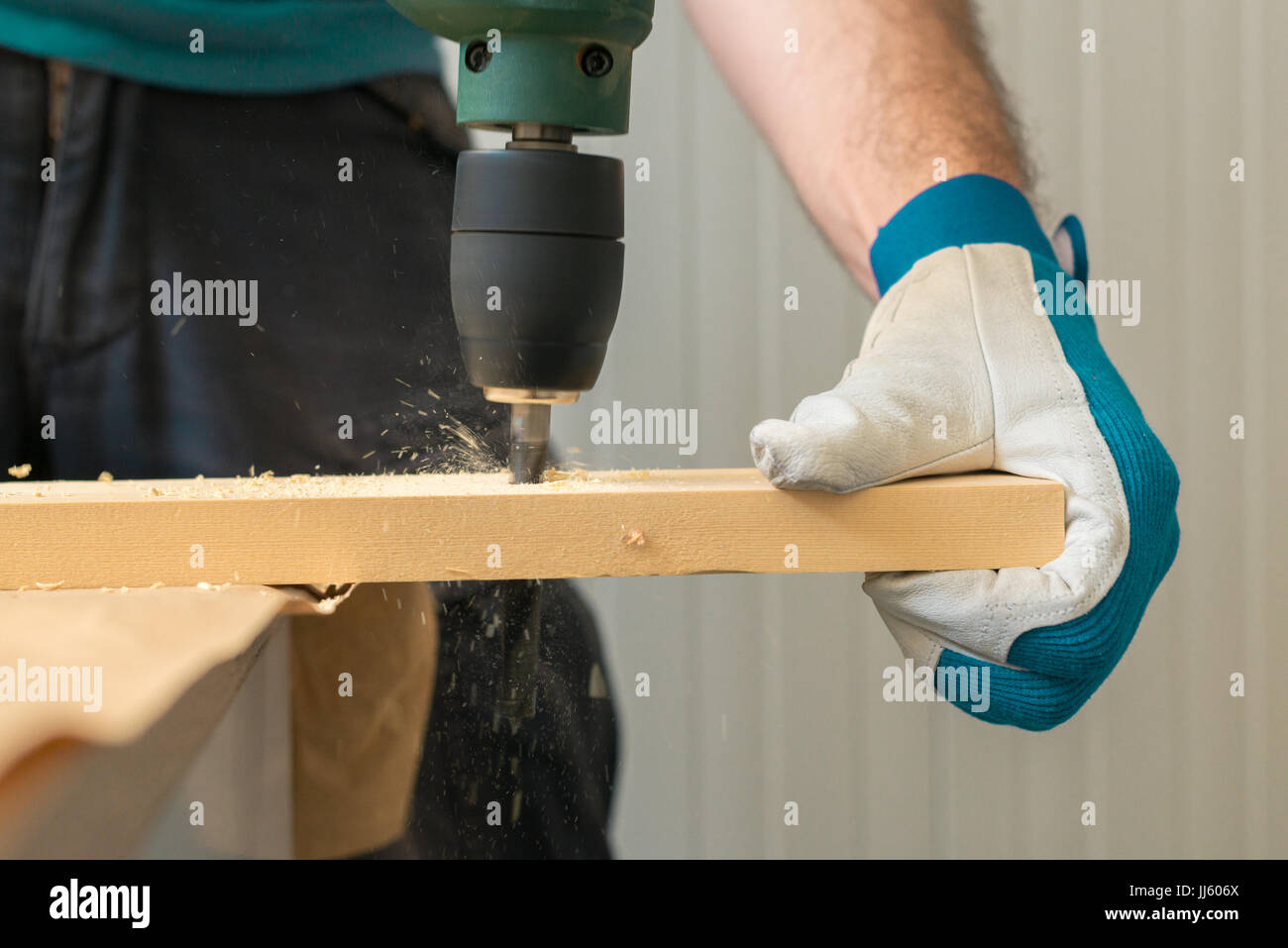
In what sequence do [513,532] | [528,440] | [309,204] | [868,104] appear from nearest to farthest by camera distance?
[513,532], [528,440], [868,104], [309,204]

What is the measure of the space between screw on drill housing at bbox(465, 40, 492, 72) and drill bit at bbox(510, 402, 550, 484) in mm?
231

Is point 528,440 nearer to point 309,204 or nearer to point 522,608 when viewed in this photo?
point 522,608

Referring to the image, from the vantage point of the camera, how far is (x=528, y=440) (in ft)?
2.54

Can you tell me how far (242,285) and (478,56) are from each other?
2.01ft

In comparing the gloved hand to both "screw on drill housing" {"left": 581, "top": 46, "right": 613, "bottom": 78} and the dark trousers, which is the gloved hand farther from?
the dark trousers

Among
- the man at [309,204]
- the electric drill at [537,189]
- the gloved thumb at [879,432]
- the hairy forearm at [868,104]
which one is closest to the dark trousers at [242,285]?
the man at [309,204]

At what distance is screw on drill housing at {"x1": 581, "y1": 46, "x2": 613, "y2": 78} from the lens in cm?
72

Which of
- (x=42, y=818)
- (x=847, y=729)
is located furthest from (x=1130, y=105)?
(x=42, y=818)

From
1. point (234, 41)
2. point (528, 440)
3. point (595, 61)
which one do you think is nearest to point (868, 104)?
point (595, 61)

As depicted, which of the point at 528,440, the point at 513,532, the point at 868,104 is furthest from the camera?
the point at 868,104

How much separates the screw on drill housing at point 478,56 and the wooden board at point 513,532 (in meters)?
0.29

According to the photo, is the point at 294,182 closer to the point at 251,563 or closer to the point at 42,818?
the point at 251,563

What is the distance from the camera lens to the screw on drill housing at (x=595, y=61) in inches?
28.2

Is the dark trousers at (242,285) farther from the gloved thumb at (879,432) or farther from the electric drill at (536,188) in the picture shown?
the gloved thumb at (879,432)
